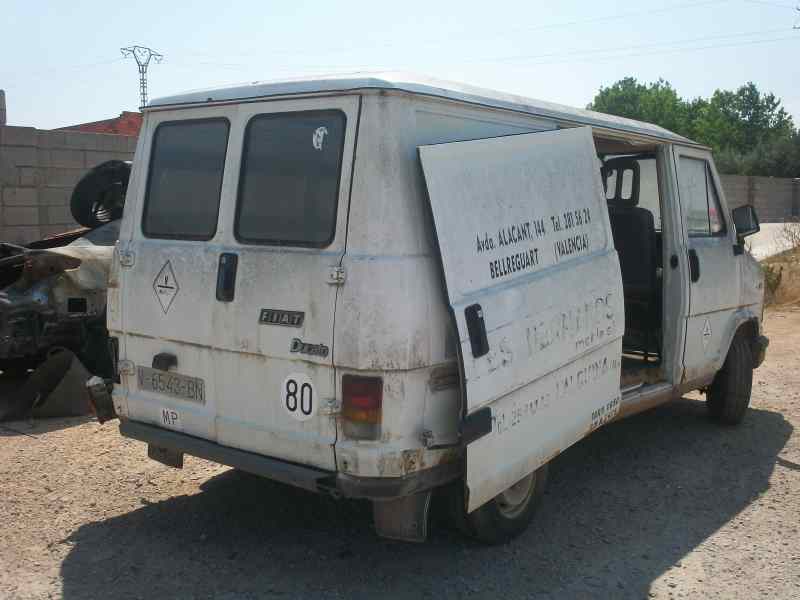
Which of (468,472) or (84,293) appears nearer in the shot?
(468,472)

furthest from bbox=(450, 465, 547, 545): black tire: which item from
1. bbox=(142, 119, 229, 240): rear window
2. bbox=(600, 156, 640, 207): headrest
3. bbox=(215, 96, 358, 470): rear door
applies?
bbox=(600, 156, 640, 207): headrest

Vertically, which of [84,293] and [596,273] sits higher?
[596,273]

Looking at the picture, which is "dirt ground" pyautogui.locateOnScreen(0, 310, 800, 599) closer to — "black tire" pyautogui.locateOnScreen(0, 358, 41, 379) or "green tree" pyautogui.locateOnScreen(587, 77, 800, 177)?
"black tire" pyautogui.locateOnScreen(0, 358, 41, 379)

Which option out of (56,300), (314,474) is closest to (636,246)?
(314,474)

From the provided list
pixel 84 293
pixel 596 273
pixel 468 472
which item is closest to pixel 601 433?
pixel 596 273

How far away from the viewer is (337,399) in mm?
3375

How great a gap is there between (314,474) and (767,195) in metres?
44.2

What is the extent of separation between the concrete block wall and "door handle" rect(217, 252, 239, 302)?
662 cm

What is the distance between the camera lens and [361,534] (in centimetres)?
431

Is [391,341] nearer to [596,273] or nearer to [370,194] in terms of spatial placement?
[370,194]

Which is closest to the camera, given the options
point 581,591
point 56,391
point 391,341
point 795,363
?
point 391,341

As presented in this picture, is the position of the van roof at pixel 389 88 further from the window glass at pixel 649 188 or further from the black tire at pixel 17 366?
the black tire at pixel 17 366

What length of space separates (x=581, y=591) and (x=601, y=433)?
8.87 feet

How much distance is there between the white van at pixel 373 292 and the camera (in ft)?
10.9
